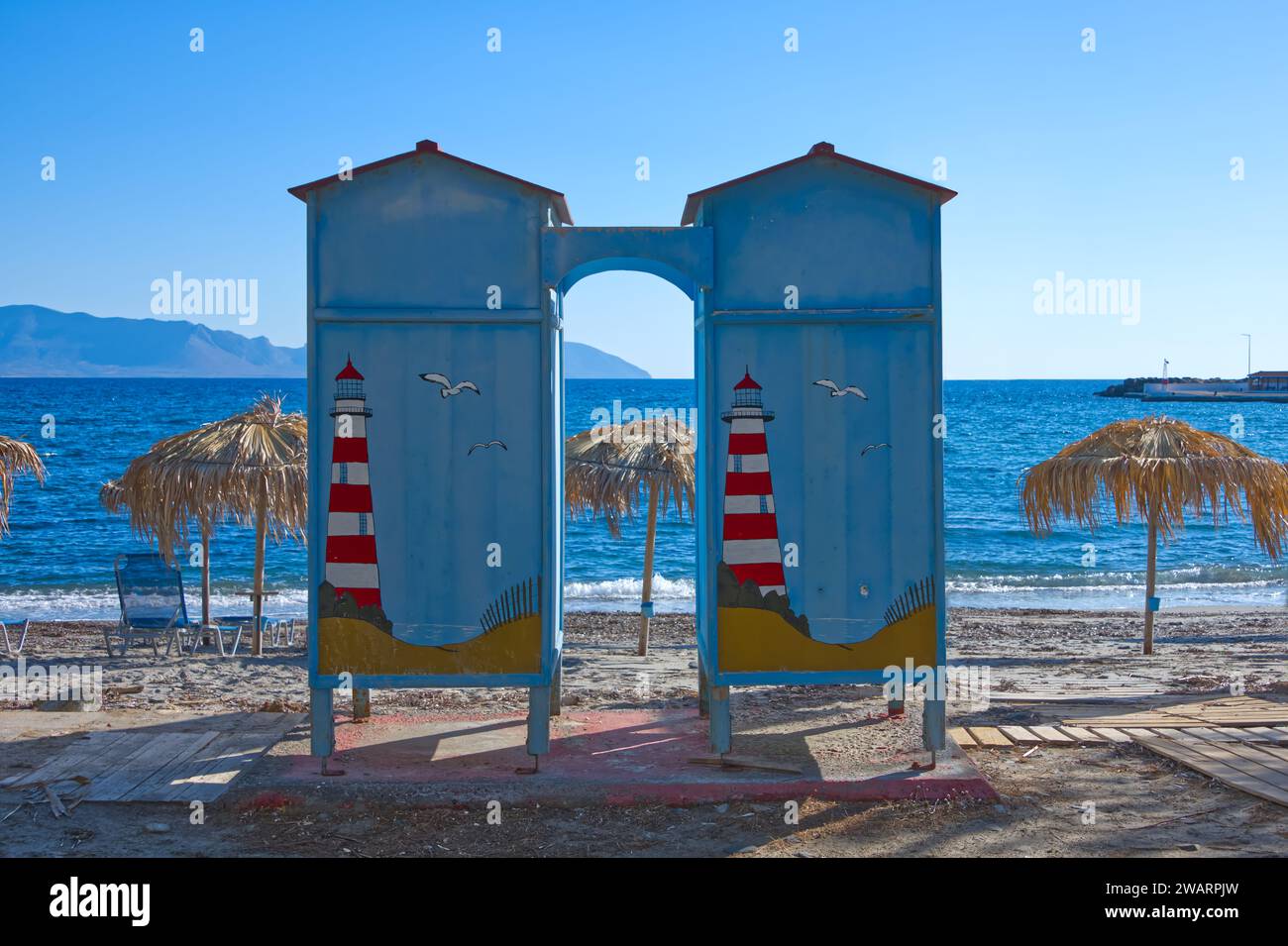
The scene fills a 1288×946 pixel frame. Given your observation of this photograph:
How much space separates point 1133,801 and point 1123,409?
92.8 meters

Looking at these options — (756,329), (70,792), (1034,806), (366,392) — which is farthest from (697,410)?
(70,792)

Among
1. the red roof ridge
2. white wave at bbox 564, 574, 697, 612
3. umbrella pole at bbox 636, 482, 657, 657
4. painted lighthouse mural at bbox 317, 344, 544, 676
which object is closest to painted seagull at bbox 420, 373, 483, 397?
painted lighthouse mural at bbox 317, 344, 544, 676

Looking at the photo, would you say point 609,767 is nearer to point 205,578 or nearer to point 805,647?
Answer: point 805,647

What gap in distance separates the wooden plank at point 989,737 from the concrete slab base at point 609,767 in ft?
1.46

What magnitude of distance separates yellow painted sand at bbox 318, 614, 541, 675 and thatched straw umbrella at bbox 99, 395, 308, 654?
470cm

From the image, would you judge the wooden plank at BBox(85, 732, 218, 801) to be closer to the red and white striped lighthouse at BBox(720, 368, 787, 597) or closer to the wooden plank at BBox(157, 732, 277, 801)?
the wooden plank at BBox(157, 732, 277, 801)

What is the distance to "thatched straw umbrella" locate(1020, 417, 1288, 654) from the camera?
10625mm

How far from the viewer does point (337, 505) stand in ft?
Result: 20.1

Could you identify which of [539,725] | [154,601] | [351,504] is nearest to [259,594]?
[154,601]

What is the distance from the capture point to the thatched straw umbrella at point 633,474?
1133cm

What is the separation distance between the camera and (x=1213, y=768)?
618 cm
